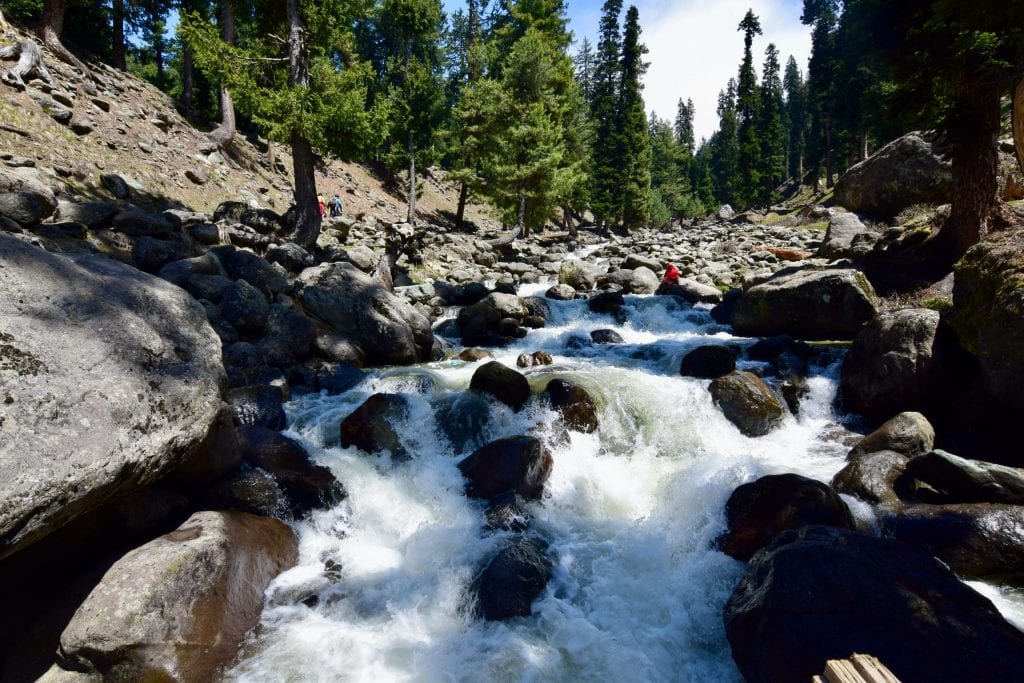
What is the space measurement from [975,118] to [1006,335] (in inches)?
301

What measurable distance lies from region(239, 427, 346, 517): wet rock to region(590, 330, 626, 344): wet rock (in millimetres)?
9058

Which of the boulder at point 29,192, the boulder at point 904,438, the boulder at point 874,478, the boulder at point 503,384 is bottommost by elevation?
the boulder at point 874,478

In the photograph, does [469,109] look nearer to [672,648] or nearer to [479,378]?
[479,378]

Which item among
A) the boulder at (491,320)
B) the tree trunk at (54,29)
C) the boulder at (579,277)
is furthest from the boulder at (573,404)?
the tree trunk at (54,29)

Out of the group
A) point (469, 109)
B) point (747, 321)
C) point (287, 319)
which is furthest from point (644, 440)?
point (469, 109)

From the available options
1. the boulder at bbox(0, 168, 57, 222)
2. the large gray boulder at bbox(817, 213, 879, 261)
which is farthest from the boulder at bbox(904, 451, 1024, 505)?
the boulder at bbox(0, 168, 57, 222)

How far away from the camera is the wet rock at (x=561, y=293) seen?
717 inches

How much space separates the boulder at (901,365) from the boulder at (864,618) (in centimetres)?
476

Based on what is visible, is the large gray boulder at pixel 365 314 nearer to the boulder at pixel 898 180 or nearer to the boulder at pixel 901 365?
the boulder at pixel 901 365

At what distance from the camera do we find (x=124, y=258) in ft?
34.7

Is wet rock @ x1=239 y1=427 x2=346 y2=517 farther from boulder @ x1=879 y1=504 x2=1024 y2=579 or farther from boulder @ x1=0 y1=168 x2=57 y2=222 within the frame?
boulder @ x1=0 y1=168 x2=57 y2=222

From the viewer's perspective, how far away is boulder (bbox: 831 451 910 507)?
240 inches

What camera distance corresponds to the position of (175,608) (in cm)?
421

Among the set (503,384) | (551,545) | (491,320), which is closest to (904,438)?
(551,545)
